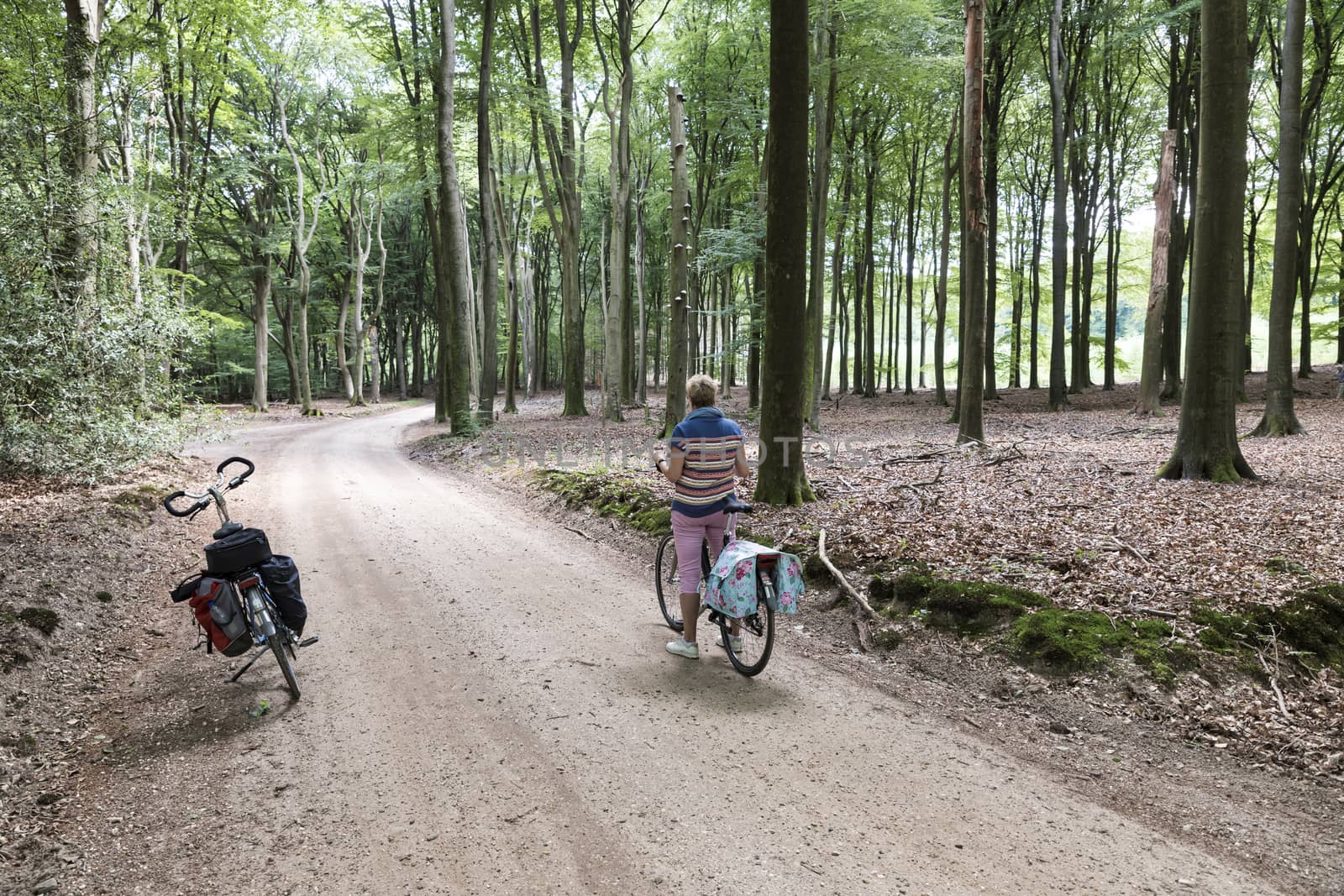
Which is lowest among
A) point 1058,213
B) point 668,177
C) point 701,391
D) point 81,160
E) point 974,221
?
point 701,391

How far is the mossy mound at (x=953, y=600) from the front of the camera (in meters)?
5.21

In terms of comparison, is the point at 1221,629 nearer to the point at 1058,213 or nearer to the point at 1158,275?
the point at 1158,275

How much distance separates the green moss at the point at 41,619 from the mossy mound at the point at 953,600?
640 centimetres

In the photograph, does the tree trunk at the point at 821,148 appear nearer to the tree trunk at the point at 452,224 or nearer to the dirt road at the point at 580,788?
the tree trunk at the point at 452,224

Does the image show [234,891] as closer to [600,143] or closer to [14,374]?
[14,374]

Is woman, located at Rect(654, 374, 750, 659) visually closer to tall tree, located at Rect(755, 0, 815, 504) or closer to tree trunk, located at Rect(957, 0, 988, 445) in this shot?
tall tree, located at Rect(755, 0, 815, 504)

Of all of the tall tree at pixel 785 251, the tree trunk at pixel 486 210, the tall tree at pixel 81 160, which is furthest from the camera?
the tree trunk at pixel 486 210

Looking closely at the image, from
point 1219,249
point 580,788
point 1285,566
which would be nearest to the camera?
point 580,788

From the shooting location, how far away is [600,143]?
31812 millimetres

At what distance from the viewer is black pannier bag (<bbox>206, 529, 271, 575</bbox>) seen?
4.34m

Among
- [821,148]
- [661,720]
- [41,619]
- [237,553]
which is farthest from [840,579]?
[821,148]

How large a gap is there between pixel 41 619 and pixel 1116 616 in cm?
787

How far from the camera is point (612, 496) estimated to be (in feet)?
32.7

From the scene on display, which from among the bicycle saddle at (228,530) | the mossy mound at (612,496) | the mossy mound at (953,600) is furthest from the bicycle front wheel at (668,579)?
the bicycle saddle at (228,530)
